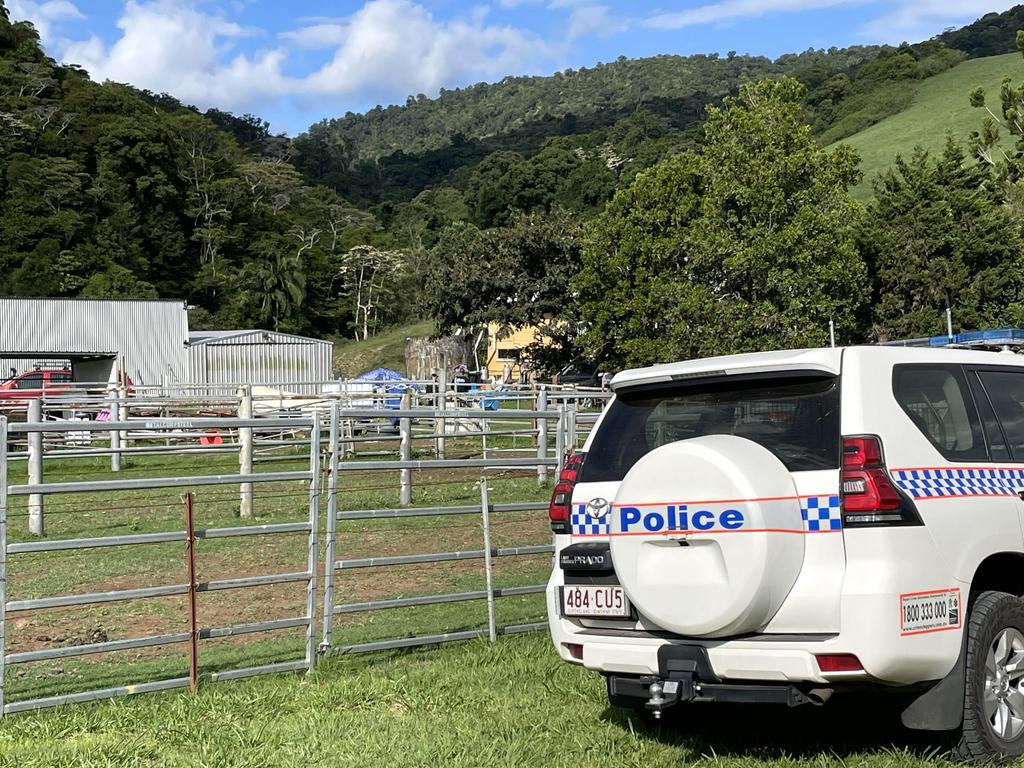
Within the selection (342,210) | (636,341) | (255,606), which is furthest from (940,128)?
(255,606)

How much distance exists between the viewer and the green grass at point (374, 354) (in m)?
81.2

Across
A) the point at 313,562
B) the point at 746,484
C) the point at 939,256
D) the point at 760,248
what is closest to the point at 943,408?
the point at 746,484

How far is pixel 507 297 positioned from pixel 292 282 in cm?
4549

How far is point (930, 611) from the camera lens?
524 cm

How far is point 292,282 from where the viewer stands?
9800 cm

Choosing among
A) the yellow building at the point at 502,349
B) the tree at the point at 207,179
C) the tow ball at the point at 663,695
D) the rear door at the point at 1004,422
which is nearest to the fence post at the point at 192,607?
the tow ball at the point at 663,695

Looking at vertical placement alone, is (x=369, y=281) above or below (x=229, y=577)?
above

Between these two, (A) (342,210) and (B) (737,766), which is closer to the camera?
(B) (737,766)

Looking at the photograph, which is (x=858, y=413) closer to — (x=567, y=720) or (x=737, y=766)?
(x=737, y=766)

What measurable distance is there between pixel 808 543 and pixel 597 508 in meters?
1.19

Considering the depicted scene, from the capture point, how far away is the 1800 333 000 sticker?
5.13 m

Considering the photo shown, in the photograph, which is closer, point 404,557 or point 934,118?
point 404,557

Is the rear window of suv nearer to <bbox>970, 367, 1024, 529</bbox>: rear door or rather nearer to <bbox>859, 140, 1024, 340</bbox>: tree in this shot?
<bbox>970, 367, 1024, 529</bbox>: rear door

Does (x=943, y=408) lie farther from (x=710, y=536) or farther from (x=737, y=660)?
(x=737, y=660)
